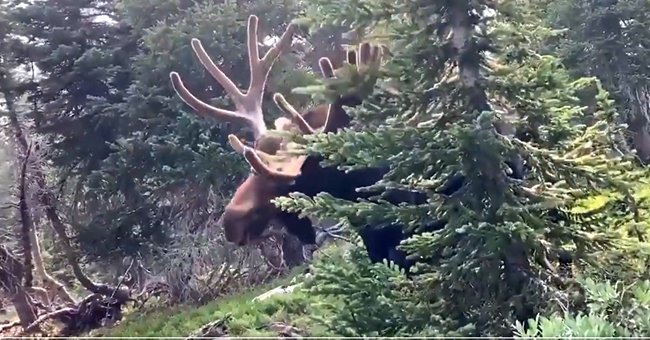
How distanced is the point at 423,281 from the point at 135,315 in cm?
531

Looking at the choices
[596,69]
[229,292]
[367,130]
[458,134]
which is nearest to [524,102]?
[458,134]

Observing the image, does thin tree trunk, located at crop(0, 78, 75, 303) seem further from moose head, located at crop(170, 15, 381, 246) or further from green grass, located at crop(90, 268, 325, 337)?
moose head, located at crop(170, 15, 381, 246)

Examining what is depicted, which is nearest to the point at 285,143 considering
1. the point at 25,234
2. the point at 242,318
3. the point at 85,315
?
the point at 242,318

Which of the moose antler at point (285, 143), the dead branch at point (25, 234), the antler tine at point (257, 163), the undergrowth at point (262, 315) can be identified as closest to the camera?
the undergrowth at point (262, 315)

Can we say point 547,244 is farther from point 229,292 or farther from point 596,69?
point 229,292

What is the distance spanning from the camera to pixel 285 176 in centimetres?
350

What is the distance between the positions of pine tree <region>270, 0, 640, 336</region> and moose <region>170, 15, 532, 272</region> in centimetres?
47

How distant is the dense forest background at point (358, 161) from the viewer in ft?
8.12

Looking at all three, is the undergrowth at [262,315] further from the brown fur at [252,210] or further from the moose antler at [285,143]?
the moose antler at [285,143]

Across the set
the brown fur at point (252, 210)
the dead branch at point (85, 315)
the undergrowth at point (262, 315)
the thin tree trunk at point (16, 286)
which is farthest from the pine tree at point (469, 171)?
the thin tree trunk at point (16, 286)

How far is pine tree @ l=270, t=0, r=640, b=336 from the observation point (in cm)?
244

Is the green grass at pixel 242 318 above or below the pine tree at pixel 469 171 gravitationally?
below

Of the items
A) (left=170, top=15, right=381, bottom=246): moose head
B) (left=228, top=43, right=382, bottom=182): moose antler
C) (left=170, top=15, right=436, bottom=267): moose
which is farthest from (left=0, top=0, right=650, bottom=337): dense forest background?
(left=170, top=15, right=381, bottom=246): moose head

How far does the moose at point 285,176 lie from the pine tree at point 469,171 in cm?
47
